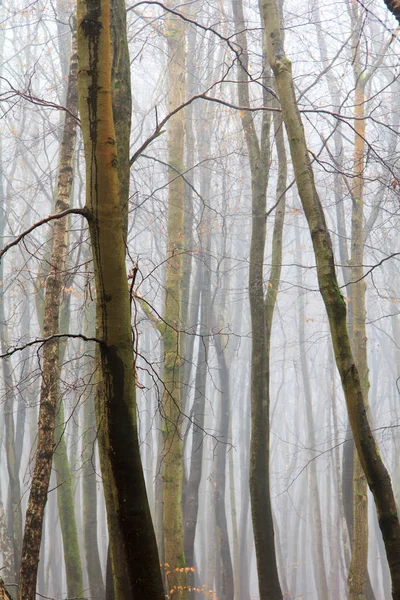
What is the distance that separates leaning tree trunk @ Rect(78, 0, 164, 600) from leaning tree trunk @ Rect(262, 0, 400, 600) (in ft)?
6.23

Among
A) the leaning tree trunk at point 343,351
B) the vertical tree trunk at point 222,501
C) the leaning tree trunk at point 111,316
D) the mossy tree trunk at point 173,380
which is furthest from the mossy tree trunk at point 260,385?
the vertical tree trunk at point 222,501

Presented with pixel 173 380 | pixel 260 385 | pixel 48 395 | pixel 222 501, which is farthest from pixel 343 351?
pixel 222 501

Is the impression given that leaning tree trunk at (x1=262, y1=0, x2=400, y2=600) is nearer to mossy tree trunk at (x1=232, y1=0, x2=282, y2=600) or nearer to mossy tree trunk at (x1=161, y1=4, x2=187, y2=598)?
mossy tree trunk at (x1=232, y1=0, x2=282, y2=600)

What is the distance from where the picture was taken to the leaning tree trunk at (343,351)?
4.20m

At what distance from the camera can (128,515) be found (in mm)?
2977

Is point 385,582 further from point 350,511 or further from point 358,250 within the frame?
point 358,250

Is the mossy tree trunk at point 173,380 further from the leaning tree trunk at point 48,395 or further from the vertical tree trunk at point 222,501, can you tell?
the vertical tree trunk at point 222,501

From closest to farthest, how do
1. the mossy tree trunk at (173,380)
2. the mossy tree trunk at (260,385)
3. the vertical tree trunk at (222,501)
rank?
the mossy tree trunk at (260,385) < the mossy tree trunk at (173,380) < the vertical tree trunk at (222,501)

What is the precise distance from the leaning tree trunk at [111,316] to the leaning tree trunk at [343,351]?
1.90 meters

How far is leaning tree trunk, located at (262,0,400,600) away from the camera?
165 inches

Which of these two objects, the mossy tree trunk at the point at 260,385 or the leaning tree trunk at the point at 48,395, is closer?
the leaning tree trunk at the point at 48,395

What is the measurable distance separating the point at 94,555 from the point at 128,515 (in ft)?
32.3

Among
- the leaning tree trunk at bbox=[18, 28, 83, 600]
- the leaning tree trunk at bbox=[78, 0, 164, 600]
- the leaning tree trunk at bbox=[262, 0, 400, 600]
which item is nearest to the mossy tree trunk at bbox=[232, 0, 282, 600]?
the leaning tree trunk at bbox=[262, 0, 400, 600]

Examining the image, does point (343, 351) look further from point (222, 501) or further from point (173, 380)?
point (222, 501)
